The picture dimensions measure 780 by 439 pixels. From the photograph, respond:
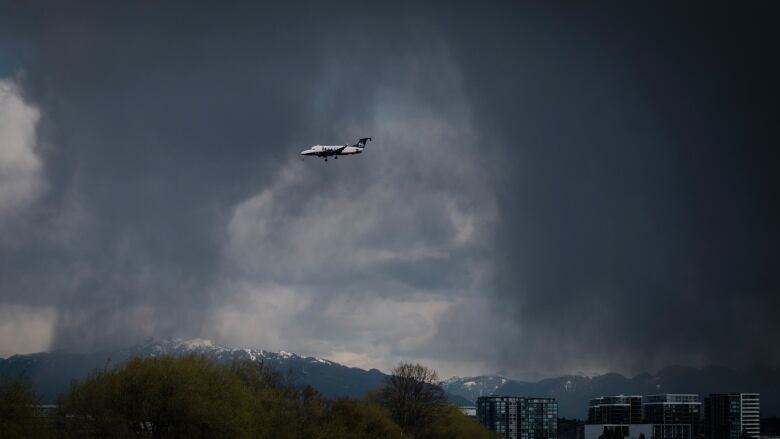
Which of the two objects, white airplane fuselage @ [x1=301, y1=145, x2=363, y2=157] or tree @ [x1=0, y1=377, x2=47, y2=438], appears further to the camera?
white airplane fuselage @ [x1=301, y1=145, x2=363, y2=157]

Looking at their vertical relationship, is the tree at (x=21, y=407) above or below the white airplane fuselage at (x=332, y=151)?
below

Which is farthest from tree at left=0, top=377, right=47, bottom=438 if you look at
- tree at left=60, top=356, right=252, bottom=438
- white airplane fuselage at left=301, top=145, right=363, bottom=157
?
white airplane fuselage at left=301, top=145, right=363, bottom=157

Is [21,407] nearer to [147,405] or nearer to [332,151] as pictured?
[147,405]

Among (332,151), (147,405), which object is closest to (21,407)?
(147,405)

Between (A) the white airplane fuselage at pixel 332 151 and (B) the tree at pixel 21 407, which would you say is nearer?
(B) the tree at pixel 21 407

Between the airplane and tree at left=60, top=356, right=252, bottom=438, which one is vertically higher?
the airplane

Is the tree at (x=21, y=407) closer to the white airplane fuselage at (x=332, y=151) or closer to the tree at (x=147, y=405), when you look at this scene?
the tree at (x=147, y=405)

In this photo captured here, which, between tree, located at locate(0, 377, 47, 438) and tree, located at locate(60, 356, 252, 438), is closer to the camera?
tree, located at locate(0, 377, 47, 438)

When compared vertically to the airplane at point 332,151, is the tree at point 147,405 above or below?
below

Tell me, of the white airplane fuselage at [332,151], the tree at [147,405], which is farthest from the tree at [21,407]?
the white airplane fuselage at [332,151]

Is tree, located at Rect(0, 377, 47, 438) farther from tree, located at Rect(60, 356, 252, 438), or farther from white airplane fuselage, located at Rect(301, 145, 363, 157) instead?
white airplane fuselage, located at Rect(301, 145, 363, 157)

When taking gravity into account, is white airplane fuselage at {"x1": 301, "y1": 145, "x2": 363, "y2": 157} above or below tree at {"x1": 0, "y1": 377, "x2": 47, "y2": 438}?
above

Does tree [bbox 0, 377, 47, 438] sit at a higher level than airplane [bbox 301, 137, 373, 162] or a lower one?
lower

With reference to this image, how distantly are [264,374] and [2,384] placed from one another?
A: 83787 mm
